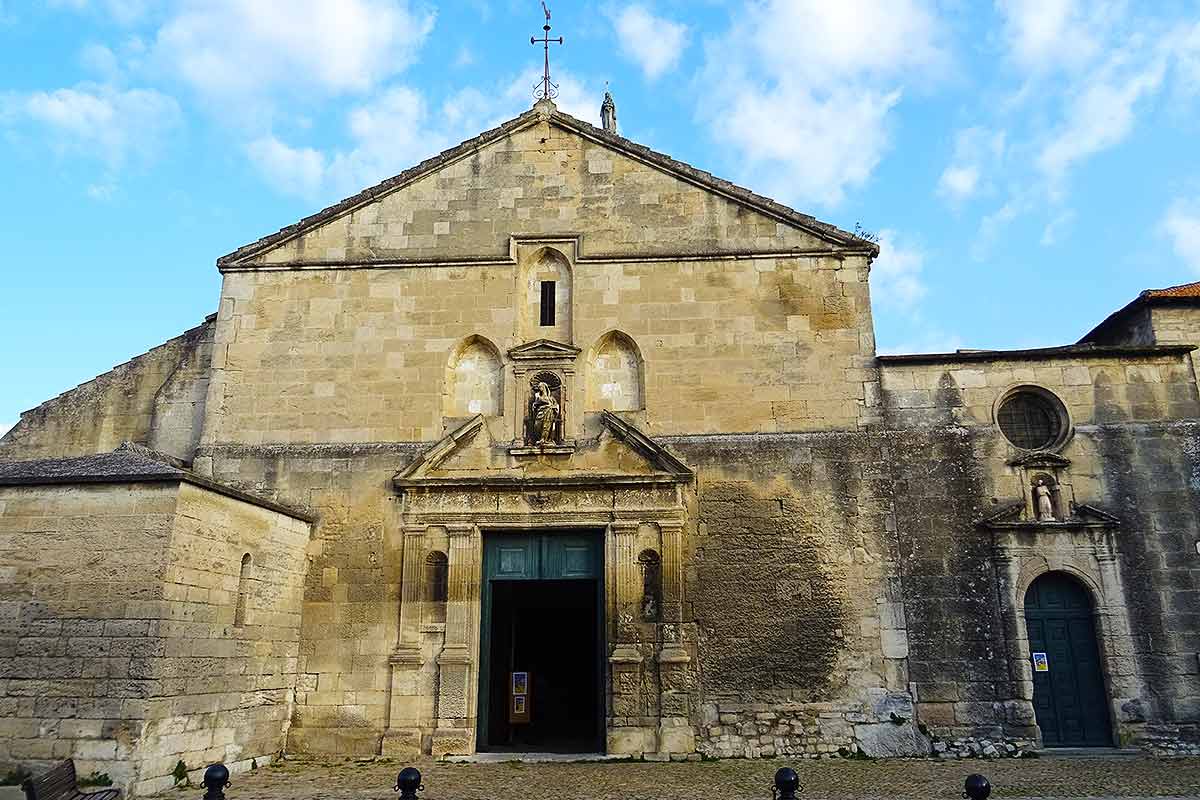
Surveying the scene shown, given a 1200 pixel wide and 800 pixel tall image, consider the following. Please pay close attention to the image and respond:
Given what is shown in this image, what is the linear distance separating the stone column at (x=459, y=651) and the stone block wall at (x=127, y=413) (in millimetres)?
4592

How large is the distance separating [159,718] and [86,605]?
1.49 meters

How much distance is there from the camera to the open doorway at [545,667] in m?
Result: 13.3

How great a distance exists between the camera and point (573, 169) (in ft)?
47.1

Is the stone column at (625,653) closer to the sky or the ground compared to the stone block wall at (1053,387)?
closer to the ground

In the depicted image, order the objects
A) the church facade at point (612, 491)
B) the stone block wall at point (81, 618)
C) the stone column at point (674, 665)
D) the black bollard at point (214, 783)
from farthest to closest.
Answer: the stone column at point (674, 665) → the church facade at point (612, 491) → the stone block wall at point (81, 618) → the black bollard at point (214, 783)

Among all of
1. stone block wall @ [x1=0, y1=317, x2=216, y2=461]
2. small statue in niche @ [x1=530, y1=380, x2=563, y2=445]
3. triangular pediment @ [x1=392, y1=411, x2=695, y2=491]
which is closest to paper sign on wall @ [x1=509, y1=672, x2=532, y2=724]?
triangular pediment @ [x1=392, y1=411, x2=695, y2=491]

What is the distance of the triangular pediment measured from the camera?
12.6 metres

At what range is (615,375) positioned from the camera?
43.9ft

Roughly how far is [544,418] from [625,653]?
352cm

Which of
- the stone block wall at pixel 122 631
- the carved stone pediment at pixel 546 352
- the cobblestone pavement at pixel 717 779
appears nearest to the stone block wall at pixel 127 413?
the stone block wall at pixel 122 631

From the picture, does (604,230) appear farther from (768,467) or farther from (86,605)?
(86,605)

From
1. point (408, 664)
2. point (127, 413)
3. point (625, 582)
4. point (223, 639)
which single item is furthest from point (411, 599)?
point (127, 413)

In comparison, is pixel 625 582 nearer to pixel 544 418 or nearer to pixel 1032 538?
pixel 544 418

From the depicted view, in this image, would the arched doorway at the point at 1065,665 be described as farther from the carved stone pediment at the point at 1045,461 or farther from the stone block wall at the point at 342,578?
the stone block wall at the point at 342,578
